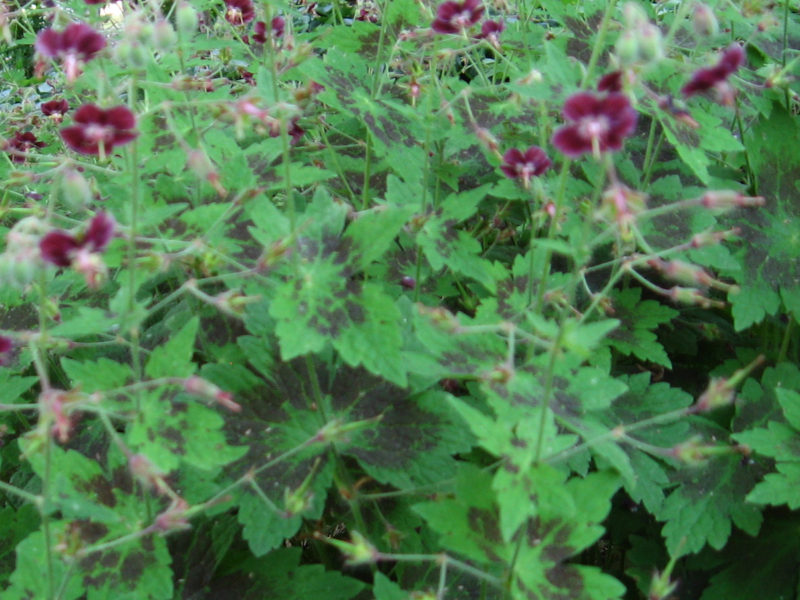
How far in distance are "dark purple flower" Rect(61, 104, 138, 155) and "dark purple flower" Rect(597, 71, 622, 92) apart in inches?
31.5

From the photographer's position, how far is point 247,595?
193 cm

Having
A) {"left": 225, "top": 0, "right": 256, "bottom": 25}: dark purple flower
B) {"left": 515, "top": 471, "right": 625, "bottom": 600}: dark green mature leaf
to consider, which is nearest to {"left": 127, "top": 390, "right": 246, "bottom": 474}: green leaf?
{"left": 515, "top": 471, "right": 625, "bottom": 600}: dark green mature leaf

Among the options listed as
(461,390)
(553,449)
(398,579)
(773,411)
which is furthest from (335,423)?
(773,411)

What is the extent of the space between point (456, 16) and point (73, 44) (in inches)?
37.6

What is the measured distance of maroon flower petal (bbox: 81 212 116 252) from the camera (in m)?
1.29

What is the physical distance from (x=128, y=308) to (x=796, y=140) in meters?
2.14

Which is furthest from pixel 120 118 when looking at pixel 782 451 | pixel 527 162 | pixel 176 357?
pixel 782 451

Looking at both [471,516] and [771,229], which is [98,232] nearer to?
[471,516]

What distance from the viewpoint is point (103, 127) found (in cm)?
139

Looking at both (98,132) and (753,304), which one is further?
(753,304)

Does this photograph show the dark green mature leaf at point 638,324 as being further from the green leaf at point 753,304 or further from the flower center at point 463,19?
the flower center at point 463,19

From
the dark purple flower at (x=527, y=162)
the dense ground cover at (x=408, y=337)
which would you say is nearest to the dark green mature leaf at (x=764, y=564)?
the dense ground cover at (x=408, y=337)

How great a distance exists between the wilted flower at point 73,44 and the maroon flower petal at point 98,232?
355 mm

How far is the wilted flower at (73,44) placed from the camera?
1.50 metres
